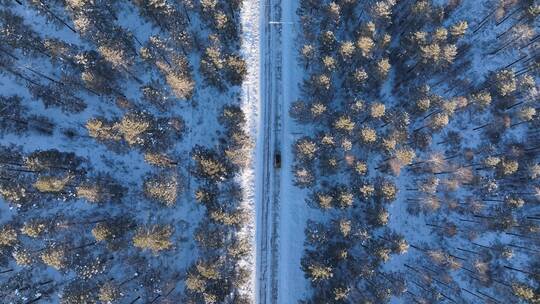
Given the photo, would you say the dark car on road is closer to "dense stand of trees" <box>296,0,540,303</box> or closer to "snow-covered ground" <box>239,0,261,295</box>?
"dense stand of trees" <box>296,0,540,303</box>

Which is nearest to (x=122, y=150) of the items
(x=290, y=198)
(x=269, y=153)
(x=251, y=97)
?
(x=251, y=97)

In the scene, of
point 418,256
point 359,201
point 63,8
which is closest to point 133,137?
point 63,8

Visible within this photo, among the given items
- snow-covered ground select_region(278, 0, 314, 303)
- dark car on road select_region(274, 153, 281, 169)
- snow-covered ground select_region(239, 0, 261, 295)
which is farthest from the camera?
dark car on road select_region(274, 153, 281, 169)

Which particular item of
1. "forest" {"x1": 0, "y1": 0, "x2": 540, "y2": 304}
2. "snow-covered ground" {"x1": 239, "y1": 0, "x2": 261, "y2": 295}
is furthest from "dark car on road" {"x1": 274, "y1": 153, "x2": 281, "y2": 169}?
"snow-covered ground" {"x1": 239, "y1": 0, "x2": 261, "y2": 295}

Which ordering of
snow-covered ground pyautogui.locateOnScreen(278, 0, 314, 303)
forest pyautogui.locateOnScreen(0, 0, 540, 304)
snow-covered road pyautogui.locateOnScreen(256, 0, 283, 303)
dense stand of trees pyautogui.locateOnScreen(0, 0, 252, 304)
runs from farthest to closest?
snow-covered road pyautogui.locateOnScreen(256, 0, 283, 303) < snow-covered ground pyautogui.locateOnScreen(278, 0, 314, 303) < forest pyautogui.locateOnScreen(0, 0, 540, 304) < dense stand of trees pyautogui.locateOnScreen(0, 0, 252, 304)

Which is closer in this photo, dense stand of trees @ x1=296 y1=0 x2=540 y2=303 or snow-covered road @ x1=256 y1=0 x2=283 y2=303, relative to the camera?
dense stand of trees @ x1=296 y1=0 x2=540 y2=303

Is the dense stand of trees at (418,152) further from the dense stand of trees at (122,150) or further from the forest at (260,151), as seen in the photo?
the dense stand of trees at (122,150)
